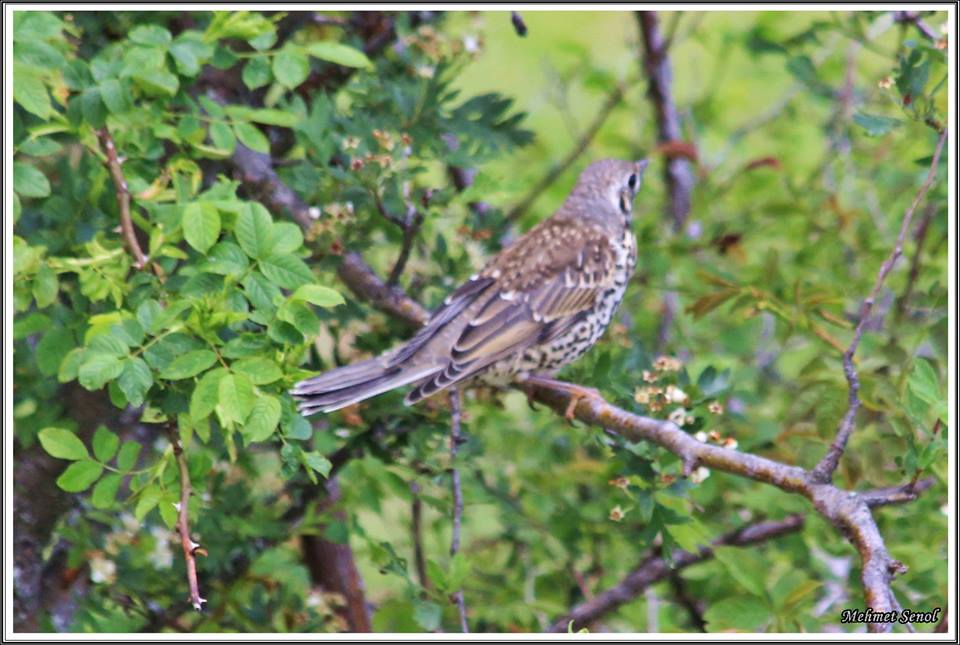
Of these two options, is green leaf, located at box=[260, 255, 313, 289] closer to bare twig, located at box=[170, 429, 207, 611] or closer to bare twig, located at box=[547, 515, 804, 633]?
bare twig, located at box=[170, 429, 207, 611]

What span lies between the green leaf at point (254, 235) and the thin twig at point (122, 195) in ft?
1.14

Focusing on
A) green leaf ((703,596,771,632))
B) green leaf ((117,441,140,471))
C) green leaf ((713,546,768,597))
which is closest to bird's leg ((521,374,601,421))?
green leaf ((713,546,768,597))

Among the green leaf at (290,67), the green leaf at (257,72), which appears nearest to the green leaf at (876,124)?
the green leaf at (290,67)

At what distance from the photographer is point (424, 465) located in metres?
3.82

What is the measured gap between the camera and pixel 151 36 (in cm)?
316

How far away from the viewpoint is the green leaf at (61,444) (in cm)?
294

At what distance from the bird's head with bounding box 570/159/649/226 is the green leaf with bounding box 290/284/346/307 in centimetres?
210

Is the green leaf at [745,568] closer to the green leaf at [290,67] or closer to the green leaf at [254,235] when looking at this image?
the green leaf at [254,235]

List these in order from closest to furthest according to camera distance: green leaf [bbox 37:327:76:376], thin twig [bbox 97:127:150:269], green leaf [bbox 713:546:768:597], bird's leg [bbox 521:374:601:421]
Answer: thin twig [bbox 97:127:150:269], green leaf [bbox 37:327:76:376], green leaf [bbox 713:546:768:597], bird's leg [bbox 521:374:601:421]

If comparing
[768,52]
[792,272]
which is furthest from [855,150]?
[792,272]

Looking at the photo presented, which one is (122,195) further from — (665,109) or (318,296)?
(665,109)

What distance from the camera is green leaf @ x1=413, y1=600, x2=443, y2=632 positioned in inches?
127

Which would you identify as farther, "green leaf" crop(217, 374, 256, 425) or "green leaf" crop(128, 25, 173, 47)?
"green leaf" crop(128, 25, 173, 47)

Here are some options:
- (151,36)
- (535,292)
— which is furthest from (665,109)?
(151,36)
